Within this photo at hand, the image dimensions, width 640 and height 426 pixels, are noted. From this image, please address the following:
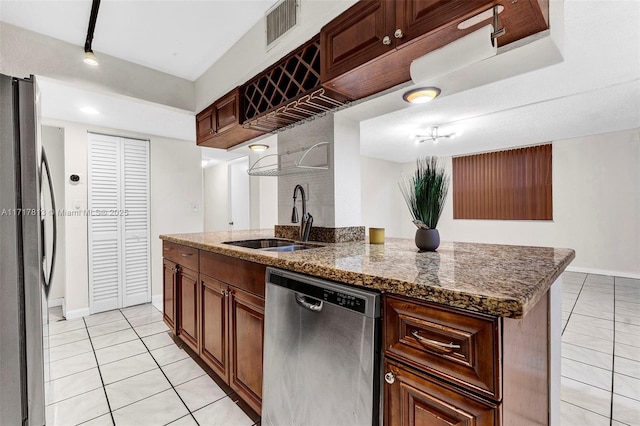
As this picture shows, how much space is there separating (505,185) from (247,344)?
6173mm

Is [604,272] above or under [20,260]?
under

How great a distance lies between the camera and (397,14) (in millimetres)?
1264

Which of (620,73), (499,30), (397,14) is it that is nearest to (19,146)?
(397,14)

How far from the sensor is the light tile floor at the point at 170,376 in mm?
1646

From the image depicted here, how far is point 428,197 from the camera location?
1488 millimetres

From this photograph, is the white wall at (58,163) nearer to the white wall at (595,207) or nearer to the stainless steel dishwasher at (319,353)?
the stainless steel dishwasher at (319,353)

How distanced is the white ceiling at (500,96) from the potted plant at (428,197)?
53cm

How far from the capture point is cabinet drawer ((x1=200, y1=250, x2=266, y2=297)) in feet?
4.83

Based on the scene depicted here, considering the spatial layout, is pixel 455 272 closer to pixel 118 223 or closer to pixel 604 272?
pixel 118 223

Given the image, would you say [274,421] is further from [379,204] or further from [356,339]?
[379,204]

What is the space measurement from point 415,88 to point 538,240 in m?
5.54

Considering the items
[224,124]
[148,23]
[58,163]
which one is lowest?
[58,163]

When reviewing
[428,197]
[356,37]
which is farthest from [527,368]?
[356,37]

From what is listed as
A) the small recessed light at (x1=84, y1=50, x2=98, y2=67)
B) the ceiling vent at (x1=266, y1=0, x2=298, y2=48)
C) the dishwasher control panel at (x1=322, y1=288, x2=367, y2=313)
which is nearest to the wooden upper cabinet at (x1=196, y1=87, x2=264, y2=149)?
the ceiling vent at (x1=266, y1=0, x2=298, y2=48)
